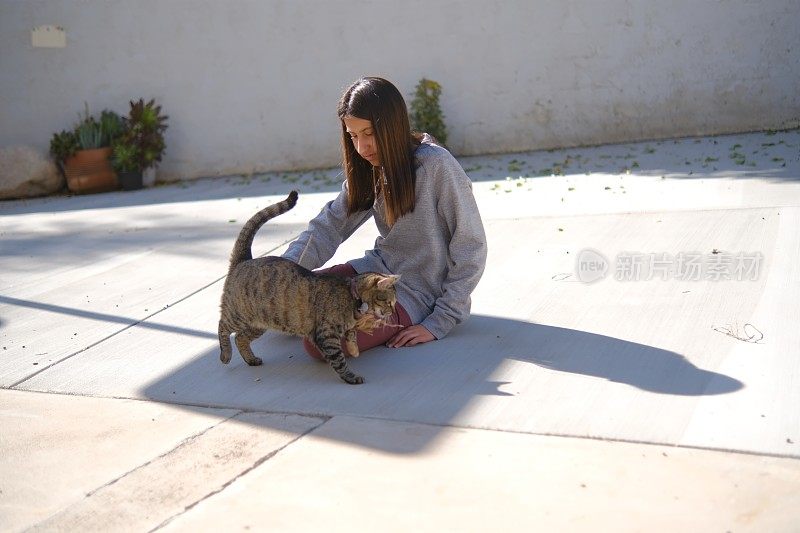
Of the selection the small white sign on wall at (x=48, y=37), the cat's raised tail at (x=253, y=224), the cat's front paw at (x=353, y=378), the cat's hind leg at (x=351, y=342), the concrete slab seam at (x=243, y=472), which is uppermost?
the small white sign on wall at (x=48, y=37)

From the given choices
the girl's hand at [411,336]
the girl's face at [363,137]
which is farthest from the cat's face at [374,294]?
the girl's face at [363,137]

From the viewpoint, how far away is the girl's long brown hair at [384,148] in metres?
3.89

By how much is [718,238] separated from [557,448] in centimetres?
284

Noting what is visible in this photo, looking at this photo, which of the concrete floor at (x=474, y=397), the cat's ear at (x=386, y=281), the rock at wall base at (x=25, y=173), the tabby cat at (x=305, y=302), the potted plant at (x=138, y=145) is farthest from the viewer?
the potted plant at (x=138, y=145)

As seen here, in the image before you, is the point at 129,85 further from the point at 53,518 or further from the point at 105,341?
the point at 53,518

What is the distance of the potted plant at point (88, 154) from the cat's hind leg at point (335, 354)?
7.59m

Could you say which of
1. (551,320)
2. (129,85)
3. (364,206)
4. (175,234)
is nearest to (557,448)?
(551,320)

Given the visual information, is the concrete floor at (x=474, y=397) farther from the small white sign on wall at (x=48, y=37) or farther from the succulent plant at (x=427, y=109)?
the small white sign on wall at (x=48, y=37)

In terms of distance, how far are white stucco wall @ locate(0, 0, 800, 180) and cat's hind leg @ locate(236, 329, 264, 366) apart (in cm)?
625

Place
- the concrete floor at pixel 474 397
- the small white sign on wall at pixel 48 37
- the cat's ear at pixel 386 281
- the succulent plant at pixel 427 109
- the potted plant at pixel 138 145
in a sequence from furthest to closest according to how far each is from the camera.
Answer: the small white sign on wall at pixel 48 37 < the potted plant at pixel 138 145 < the succulent plant at pixel 427 109 < the cat's ear at pixel 386 281 < the concrete floor at pixel 474 397

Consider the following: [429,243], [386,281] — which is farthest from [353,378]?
[429,243]

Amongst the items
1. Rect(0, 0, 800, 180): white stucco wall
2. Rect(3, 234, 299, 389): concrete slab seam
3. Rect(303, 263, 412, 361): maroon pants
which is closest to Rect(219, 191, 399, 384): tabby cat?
Rect(303, 263, 412, 361): maroon pants

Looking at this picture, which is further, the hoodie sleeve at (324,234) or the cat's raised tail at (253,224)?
the hoodie sleeve at (324,234)

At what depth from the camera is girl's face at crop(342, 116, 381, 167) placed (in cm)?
392
